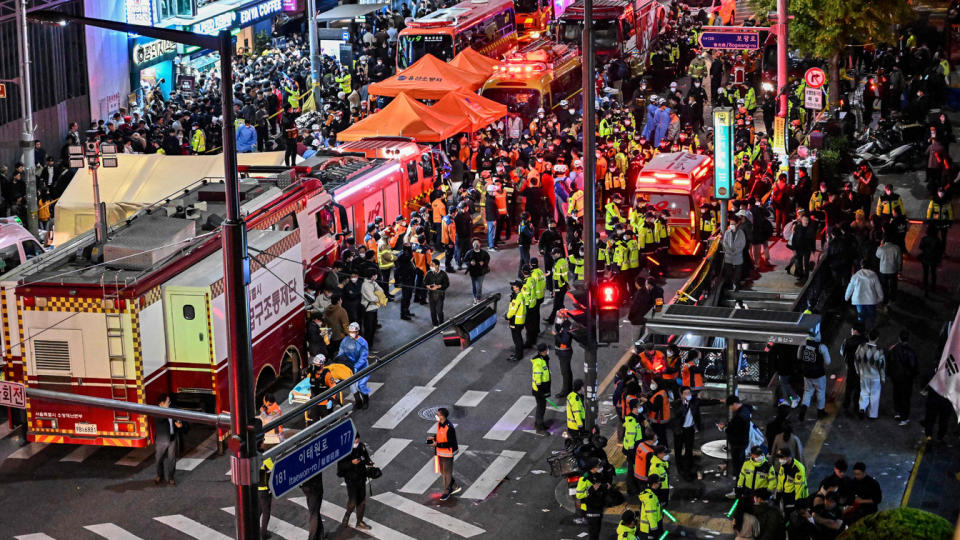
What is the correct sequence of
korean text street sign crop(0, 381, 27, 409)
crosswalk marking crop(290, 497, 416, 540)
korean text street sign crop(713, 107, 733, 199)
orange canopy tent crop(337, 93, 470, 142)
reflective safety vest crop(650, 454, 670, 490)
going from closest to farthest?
korean text street sign crop(0, 381, 27, 409) < reflective safety vest crop(650, 454, 670, 490) < crosswalk marking crop(290, 497, 416, 540) < korean text street sign crop(713, 107, 733, 199) < orange canopy tent crop(337, 93, 470, 142)

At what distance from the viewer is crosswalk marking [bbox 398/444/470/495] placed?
21214 millimetres

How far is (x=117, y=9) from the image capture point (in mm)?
48094

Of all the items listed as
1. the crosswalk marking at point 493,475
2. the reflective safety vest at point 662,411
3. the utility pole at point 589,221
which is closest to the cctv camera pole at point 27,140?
the crosswalk marking at point 493,475

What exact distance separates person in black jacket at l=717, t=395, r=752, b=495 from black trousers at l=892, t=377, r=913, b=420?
3525 mm

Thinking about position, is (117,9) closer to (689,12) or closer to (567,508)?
(689,12)

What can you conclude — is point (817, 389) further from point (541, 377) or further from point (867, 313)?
point (541, 377)

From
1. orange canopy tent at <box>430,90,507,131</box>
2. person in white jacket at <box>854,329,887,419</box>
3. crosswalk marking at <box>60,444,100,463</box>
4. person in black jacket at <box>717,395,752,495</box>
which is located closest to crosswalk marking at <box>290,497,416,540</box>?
crosswalk marking at <box>60,444,100,463</box>

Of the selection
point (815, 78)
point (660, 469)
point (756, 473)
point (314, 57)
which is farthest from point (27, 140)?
point (756, 473)

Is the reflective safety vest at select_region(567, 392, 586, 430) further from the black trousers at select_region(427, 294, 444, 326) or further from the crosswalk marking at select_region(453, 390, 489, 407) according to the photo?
the black trousers at select_region(427, 294, 444, 326)

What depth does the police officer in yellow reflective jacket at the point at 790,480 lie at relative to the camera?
1869 centimetres

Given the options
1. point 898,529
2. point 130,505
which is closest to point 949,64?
point 130,505

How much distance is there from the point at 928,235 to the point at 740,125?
12.4m

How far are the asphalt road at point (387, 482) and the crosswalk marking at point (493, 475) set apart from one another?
29 mm

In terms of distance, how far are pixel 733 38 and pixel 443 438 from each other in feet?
48.6
